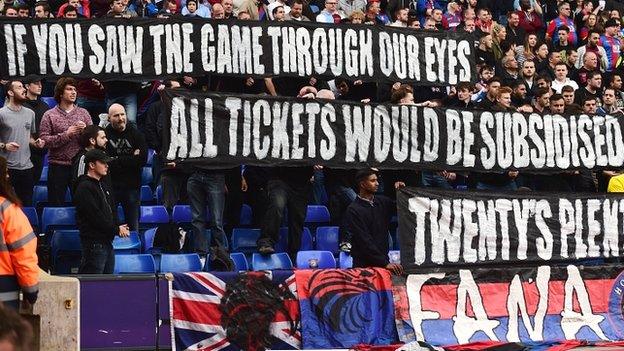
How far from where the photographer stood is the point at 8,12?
589 inches

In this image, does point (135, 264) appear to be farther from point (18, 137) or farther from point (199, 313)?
point (18, 137)

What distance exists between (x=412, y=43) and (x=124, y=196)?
3582 mm

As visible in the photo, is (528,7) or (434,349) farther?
(528,7)

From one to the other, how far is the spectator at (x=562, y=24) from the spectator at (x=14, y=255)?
1421 centimetres

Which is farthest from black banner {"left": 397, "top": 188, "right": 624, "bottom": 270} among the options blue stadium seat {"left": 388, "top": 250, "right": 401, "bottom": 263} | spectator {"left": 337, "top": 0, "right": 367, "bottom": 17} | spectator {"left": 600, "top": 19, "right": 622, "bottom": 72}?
spectator {"left": 600, "top": 19, "right": 622, "bottom": 72}

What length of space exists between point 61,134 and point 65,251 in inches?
54.7

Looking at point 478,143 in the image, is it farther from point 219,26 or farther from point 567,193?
point 219,26

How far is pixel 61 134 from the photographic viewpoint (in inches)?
485

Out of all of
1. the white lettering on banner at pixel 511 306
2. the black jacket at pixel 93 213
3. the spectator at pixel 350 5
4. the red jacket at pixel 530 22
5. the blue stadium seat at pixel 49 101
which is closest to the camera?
the black jacket at pixel 93 213

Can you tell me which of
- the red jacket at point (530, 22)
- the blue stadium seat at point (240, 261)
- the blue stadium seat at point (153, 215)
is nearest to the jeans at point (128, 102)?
the blue stadium seat at point (153, 215)

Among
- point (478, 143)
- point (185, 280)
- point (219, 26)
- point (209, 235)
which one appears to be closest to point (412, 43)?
point (478, 143)

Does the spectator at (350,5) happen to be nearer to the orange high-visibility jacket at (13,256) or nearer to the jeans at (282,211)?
the jeans at (282,211)

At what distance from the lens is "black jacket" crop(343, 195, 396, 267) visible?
1155cm

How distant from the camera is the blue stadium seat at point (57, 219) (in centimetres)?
1222
